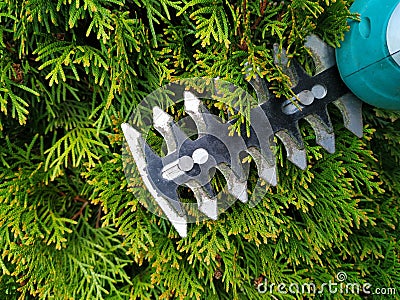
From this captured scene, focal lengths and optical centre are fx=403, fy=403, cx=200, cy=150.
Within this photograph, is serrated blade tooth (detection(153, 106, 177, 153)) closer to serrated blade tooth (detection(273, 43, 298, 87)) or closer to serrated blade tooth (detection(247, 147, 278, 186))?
serrated blade tooth (detection(247, 147, 278, 186))

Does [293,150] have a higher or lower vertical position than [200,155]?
lower

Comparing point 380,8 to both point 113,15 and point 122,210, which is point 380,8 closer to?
point 113,15

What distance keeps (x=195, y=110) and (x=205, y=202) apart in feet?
0.94

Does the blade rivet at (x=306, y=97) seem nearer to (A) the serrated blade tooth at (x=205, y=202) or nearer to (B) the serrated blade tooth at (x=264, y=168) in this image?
(B) the serrated blade tooth at (x=264, y=168)

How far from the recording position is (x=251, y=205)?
1.38m

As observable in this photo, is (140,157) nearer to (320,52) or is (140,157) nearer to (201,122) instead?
(201,122)

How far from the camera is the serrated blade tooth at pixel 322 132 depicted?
1232 mm

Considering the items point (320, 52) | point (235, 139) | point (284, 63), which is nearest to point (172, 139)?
point (235, 139)

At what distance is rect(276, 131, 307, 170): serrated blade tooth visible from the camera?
1225 mm

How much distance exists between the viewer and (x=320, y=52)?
4.06ft

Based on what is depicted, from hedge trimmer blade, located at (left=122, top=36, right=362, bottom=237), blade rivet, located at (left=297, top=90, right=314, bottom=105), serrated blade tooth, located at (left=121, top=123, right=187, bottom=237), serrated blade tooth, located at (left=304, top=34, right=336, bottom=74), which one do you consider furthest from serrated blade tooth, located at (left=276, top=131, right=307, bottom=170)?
serrated blade tooth, located at (left=121, top=123, right=187, bottom=237)

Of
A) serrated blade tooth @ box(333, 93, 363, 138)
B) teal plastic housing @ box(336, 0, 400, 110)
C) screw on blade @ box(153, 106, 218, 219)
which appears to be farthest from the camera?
serrated blade tooth @ box(333, 93, 363, 138)

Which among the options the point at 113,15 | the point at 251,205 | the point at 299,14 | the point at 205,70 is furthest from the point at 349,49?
the point at 113,15

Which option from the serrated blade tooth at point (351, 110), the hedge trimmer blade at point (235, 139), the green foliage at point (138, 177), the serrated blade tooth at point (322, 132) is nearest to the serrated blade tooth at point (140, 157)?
the hedge trimmer blade at point (235, 139)
